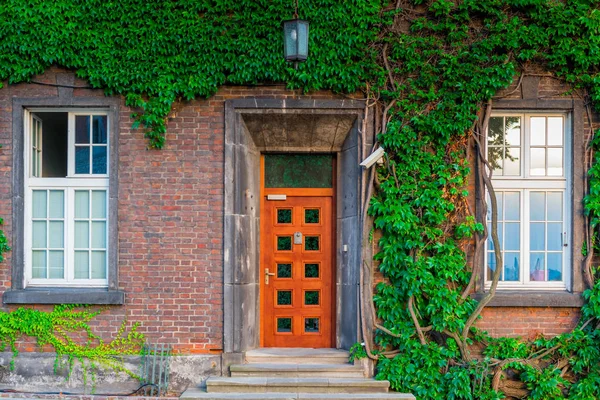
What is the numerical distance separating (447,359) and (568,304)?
1.74m

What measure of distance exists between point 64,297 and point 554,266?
6.42m

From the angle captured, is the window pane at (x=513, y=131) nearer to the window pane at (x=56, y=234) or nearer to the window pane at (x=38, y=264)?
the window pane at (x=56, y=234)

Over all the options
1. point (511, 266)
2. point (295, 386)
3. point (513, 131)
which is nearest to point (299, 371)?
point (295, 386)

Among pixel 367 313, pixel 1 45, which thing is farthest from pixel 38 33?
pixel 367 313

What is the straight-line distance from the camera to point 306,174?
9.08 m

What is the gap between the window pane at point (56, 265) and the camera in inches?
339

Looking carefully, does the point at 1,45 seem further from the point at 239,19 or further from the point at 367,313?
the point at 367,313

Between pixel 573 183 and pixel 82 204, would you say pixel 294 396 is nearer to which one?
pixel 82 204

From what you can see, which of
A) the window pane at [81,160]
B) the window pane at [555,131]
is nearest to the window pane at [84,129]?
the window pane at [81,160]

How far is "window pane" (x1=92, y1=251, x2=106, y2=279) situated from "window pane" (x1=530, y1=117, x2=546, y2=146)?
5924 mm

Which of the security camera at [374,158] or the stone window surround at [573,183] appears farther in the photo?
the stone window surround at [573,183]

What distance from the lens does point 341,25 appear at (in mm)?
8203

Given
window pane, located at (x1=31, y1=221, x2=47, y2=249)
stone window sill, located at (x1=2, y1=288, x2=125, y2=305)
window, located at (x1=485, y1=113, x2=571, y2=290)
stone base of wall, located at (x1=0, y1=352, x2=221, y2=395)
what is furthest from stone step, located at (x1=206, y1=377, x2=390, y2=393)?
window pane, located at (x1=31, y1=221, x2=47, y2=249)

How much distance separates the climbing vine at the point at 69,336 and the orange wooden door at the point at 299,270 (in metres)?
1.88
